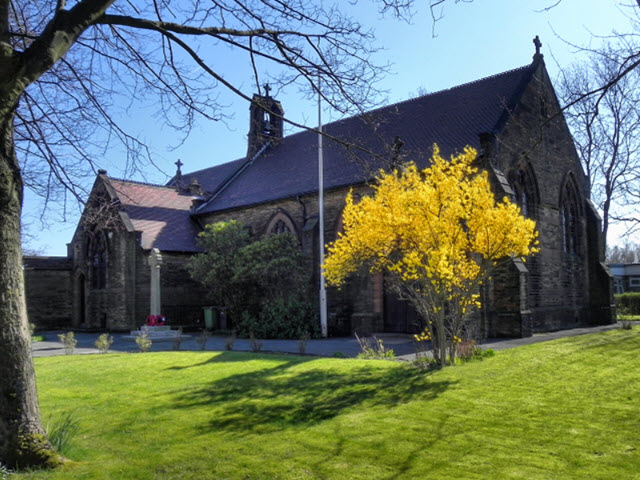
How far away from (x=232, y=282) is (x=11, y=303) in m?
19.0

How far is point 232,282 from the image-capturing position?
24.1 meters

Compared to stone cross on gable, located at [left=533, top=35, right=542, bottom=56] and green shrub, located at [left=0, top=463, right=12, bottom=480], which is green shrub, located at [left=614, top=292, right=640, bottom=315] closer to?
stone cross on gable, located at [left=533, top=35, right=542, bottom=56]

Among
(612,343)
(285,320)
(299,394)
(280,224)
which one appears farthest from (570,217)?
(299,394)

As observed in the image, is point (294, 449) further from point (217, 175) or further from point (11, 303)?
point (217, 175)

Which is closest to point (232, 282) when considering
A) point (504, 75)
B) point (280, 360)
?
point (280, 360)

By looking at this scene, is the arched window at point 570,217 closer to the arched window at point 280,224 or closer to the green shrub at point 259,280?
the green shrub at point 259,280

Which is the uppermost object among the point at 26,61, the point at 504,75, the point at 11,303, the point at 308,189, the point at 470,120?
the point at 504,75

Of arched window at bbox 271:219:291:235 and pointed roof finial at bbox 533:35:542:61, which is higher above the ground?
pointed roof finial at bbox 533:35:542:61

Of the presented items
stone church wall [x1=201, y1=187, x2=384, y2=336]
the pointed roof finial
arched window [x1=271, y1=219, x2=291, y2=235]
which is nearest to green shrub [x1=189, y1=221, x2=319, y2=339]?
stone church wall [x1=201, y1=187, x2=384, y2=336]

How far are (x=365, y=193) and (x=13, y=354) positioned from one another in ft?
60.1

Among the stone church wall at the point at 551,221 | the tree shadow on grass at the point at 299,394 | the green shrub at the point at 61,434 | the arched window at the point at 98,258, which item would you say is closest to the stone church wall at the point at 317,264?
the stone church wall at the point at 551,221

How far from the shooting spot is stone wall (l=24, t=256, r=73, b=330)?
3173cm

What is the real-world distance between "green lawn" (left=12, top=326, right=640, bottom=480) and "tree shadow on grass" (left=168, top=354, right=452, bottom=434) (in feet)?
0.10

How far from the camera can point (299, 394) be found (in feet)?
28.3
